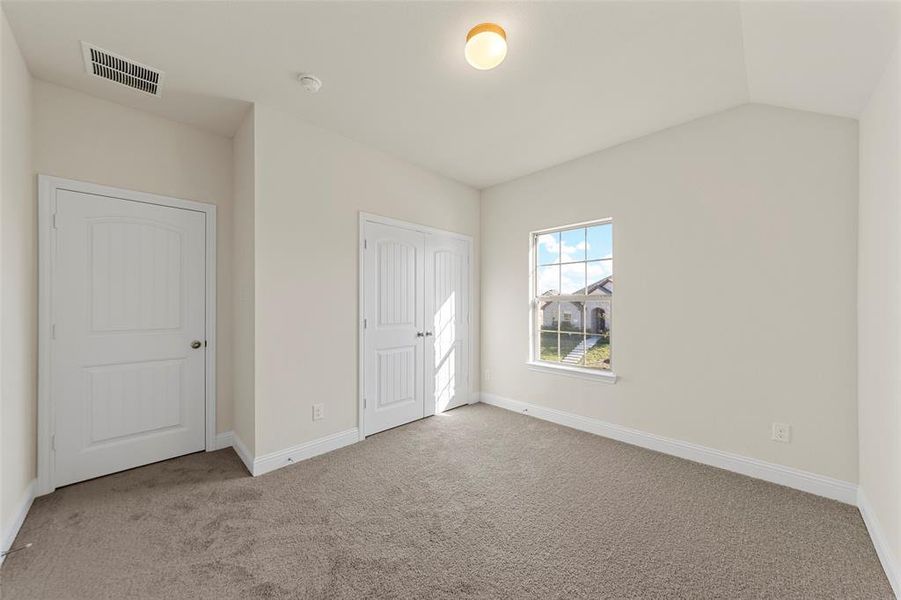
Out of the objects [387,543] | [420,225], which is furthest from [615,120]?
[387,543]

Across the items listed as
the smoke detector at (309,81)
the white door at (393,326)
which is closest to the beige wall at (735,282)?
the white door at (393,326)

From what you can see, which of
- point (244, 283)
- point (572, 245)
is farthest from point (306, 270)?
point (572, 245)

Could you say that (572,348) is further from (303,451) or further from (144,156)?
(144,156)

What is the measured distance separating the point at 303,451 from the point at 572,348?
2626 mm

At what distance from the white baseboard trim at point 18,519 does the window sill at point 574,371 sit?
370 centimetres

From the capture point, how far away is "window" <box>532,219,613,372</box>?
11.1 ft

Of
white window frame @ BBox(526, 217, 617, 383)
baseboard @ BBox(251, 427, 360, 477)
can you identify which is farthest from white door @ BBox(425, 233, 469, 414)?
baseboard @ BBox(251, 427, 360, 477)

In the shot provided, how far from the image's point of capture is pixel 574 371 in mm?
3461

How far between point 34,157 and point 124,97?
0.66 m

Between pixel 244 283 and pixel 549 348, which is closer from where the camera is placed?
pixel 244 283

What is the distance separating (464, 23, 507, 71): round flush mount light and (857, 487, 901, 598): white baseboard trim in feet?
9.68

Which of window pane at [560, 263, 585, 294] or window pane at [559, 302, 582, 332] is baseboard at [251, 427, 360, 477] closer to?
window pane at [559, 302, 582, 332]

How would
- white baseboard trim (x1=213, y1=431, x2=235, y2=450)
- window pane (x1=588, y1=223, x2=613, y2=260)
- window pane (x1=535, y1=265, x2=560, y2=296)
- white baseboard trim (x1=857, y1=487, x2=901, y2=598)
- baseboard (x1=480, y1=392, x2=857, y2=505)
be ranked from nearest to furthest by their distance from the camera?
white baseboard trim (x1=857, y1=487, x2=901, y2=598), baseboard (x1=480, y1=392, x2=857, y2=505), white baseboard trim (x1=213, y1=431, x2=235, y2=450), window pane (x1=588, y1=223, x2=613, y2=260), window pane (x1=535, y1=265, x2=560, y2=296)

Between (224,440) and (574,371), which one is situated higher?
(574,371)
